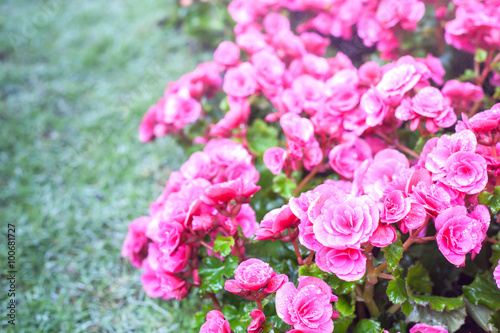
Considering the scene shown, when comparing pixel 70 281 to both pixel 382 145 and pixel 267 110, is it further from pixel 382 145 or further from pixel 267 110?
pixel 382 145

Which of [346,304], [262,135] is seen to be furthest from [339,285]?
[262,135]

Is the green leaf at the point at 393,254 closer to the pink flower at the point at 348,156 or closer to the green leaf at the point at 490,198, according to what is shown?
the green leaf at the point at 490,198

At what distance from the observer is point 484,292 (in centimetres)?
114

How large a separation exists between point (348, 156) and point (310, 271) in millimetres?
490

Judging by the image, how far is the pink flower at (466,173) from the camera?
97 cm

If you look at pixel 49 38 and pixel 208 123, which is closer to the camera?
pixel 208 123

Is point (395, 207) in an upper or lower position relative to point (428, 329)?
upper

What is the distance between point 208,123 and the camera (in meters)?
1.92

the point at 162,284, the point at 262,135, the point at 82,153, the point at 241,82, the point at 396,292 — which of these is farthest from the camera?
the point at 82,153

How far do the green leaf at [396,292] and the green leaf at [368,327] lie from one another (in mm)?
117

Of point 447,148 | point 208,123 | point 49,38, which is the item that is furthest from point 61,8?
point 447,148

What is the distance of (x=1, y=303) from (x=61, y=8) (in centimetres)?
312

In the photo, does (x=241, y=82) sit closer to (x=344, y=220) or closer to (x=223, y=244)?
(x=223, y=244)

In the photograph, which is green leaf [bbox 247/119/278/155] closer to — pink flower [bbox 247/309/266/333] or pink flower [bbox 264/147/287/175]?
pink flower [bbox 264/147/287/175]
